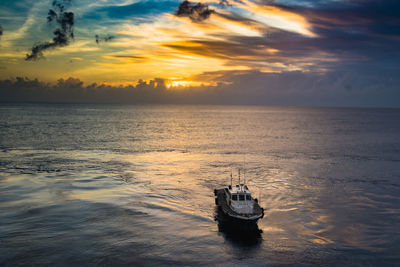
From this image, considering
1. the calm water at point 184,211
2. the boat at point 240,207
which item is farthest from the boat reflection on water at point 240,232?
the boat at point 240,207

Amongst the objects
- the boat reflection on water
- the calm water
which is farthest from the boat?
the calm water

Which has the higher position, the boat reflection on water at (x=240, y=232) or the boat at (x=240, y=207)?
the boat at (x=240, y=207)

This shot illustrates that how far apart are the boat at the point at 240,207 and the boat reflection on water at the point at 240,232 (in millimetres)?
525

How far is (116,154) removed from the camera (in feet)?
238

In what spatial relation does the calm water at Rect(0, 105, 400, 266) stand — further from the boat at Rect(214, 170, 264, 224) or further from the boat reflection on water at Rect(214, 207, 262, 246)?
the boat at Rect(214, 170, 264, 224)

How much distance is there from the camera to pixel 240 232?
31.3 metres

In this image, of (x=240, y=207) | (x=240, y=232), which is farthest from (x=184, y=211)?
(x=240, y=232)

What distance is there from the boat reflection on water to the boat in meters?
0.52

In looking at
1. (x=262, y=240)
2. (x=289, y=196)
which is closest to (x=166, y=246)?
(x=262, y=240)

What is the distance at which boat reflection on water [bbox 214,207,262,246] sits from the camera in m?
29.1

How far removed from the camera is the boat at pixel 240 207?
30477mm

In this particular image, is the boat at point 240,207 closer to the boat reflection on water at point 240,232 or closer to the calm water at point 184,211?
the boat reflection on water at point 240,232

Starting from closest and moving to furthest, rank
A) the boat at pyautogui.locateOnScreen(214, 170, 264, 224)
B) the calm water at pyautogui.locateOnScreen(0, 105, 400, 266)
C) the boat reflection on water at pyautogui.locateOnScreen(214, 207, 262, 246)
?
the calm water at pyautogui.locateOnScreen(0, 105, 400, 266) → the boat reflection on water at pyautogui.locateOnScreen(214, 207, 262, 246) → the boat at pyautogui.locateOnScreen(214, 170, 264, 224)

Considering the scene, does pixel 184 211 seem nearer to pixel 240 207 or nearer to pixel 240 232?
pixel 240 207
